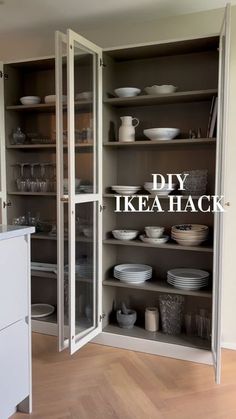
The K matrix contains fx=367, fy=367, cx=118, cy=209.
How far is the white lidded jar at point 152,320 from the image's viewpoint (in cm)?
286

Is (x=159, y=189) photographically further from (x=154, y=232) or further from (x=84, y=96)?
(x=84, y=96)

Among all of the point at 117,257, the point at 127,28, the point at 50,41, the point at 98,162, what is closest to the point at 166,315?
the point at 117,257

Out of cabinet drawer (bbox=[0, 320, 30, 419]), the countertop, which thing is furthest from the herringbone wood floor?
the countertop

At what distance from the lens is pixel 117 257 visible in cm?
312

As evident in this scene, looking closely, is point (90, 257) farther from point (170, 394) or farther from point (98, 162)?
point (170, 394)

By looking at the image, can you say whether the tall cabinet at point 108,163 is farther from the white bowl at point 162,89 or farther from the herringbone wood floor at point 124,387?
Answer: the herringbone wood floor at point 124,387

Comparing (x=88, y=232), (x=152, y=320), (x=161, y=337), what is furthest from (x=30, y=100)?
(x=161, y=337)

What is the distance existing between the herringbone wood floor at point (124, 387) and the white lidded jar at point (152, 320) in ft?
0.78

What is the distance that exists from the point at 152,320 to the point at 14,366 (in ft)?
4.17

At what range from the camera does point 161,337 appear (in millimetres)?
2775

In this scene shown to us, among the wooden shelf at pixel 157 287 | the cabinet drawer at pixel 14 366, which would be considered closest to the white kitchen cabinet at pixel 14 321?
the cabinet drawer at pixel 14 366

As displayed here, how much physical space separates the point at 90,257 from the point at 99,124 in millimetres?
988

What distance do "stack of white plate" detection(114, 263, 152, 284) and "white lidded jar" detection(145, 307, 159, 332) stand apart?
0.86ft

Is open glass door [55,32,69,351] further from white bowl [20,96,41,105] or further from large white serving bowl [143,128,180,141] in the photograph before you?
white bowl [20,96,41,105]
